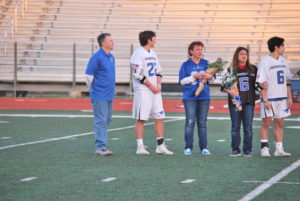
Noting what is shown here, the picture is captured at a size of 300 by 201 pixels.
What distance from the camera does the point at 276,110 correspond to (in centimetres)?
984

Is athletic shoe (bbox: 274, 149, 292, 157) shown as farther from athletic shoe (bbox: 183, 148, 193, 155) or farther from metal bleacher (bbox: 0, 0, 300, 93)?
metal bleacher (bbox: 0, 0, 300, 93)

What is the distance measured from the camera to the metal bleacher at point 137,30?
26906mm

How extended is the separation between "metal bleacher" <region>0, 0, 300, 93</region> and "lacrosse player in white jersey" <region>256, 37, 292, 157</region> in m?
15.5

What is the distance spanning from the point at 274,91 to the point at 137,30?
19.6 m

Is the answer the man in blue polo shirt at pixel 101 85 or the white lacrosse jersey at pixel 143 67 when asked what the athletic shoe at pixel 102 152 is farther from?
the white lacrosse jersey at pixel 143 67

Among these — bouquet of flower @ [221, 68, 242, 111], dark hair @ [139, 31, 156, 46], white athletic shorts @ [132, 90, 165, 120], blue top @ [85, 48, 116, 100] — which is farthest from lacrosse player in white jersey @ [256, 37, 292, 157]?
blue top @ [85, 48, 116, 100]

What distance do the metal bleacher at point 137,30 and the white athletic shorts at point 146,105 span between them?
50.6 ft

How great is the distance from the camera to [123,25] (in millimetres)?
29391

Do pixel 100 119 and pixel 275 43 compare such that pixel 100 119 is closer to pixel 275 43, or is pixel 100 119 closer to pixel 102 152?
pixel 102 152

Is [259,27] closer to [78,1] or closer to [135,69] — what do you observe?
[78,1]

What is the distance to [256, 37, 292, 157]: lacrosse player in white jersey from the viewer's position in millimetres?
9758

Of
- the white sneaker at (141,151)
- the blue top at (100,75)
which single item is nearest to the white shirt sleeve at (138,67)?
the blue top at (100,75)

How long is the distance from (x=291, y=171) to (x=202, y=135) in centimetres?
204

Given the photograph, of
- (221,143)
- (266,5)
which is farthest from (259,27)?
(221,143)
